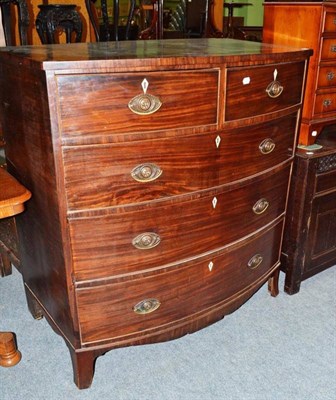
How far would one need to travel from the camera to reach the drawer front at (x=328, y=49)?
6.29 feet

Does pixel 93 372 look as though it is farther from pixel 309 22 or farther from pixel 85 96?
pixel 309 22

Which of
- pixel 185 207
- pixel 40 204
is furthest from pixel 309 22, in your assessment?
pixel 40 204

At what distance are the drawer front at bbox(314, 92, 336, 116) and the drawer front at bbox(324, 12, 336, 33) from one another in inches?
10.9

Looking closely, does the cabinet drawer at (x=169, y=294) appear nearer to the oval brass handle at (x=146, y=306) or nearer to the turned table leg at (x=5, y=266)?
the oval brass handle at (x=146, y=306)

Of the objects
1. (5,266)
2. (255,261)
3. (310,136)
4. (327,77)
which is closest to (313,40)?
(327,77)

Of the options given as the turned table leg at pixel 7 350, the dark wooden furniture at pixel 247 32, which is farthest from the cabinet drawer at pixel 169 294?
the dark wooden furniture at pixel 247 32

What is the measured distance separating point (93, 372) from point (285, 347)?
2.63 feet

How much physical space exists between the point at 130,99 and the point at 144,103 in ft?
0.14

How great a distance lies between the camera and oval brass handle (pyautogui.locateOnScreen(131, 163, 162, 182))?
1.33 meters

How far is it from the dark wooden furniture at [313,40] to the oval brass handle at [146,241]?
3.26 ft

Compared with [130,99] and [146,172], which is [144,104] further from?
[146,172]

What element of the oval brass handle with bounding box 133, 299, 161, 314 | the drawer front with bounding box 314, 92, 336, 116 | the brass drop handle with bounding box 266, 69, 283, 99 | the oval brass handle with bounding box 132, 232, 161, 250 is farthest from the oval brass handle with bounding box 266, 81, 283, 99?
the oval brass handle with bounding box 133, 299, 161, 314

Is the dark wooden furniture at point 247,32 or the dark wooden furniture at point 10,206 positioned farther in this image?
the dark wooden furniture at point 247,32

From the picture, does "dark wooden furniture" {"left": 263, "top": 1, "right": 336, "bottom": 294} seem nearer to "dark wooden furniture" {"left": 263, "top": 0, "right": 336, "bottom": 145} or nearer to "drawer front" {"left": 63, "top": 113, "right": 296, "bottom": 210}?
"dark wooden furniture" {"left": 263, "top": 0, "right": 336, "bottom": 145}
